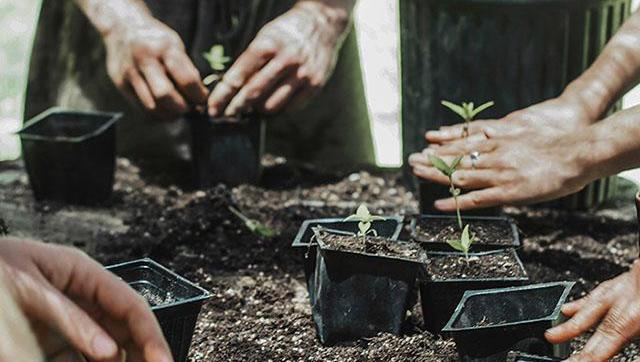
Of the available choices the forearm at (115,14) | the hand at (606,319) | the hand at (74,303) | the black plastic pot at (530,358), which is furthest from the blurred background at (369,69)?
the hand at (74,303)

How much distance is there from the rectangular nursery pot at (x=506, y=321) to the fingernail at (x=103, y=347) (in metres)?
0.89

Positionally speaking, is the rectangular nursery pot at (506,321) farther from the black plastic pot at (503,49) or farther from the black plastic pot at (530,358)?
the black plastic pot at (503,49)

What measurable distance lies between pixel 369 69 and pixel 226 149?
326 cm

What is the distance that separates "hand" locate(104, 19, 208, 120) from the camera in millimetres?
3680

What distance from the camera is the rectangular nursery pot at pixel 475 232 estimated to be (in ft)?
9.65

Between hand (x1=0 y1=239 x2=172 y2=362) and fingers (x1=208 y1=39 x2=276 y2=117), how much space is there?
1907mm

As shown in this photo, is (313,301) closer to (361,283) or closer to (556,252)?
(361,283)

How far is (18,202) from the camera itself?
380 cm

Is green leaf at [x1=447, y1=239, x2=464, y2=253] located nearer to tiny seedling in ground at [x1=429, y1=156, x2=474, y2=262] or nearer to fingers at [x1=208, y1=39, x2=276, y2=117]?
tiny seedling in ground at [x1=429, y1=156, x2=474, y2=262]

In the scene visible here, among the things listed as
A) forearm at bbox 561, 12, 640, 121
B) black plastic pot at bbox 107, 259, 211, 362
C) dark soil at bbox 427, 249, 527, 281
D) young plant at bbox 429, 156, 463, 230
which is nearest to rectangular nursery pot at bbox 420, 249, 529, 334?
dark soil at bbox 427, 249, 527, 281

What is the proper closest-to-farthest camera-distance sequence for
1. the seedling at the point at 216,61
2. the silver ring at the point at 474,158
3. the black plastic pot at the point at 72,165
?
the silver ring at the point at 474,158 < the black plastic pot at the point at 72,165 < the seedling at the point at 216,61

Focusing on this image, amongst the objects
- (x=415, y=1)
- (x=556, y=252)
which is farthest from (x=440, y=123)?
(x=556, y=252)

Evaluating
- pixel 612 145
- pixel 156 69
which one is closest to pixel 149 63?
pixel 156 69

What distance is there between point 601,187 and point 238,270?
1.42 m
